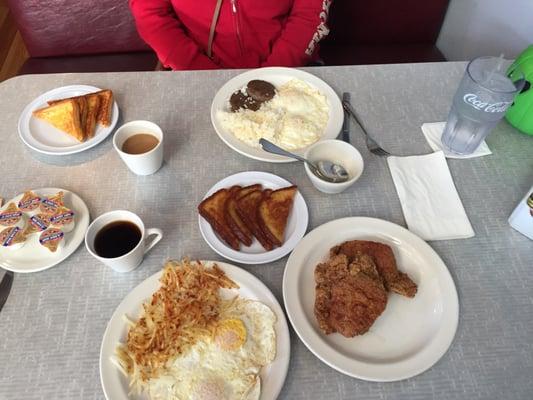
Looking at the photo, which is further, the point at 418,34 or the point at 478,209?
the point at 418,34

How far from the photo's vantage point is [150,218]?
1.21 m

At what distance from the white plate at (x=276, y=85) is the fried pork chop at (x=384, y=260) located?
0.35 meters

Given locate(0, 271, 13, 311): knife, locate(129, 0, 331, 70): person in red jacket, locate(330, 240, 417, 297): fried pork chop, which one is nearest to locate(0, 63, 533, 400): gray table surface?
locate(0, 271, 13, 311): knife

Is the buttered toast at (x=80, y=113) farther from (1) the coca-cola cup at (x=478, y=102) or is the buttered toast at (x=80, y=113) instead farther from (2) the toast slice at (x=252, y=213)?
(1) the coca-cola cup at (x=478, y=102)

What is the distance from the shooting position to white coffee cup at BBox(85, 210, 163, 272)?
1.03 meters

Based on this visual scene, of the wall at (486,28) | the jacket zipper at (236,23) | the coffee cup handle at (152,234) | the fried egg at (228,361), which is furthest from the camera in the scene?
the wall at (486,28)

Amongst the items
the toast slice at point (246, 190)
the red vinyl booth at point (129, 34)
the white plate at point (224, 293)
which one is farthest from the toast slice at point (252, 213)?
the red vinyl booth at point (129, 34)

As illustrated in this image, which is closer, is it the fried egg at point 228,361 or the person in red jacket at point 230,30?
the fried egg at point 228,361

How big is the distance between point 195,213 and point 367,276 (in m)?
0.53

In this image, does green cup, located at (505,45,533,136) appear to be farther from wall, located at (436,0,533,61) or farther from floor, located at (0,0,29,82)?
floor, located at (0,0,29,82)

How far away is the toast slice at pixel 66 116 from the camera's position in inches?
53.4

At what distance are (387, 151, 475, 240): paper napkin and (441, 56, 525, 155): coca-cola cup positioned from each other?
0.30 feet

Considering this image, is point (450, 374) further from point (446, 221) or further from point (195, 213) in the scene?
point (195, 213)

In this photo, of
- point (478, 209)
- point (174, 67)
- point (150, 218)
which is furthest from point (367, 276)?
point (174, 67)
